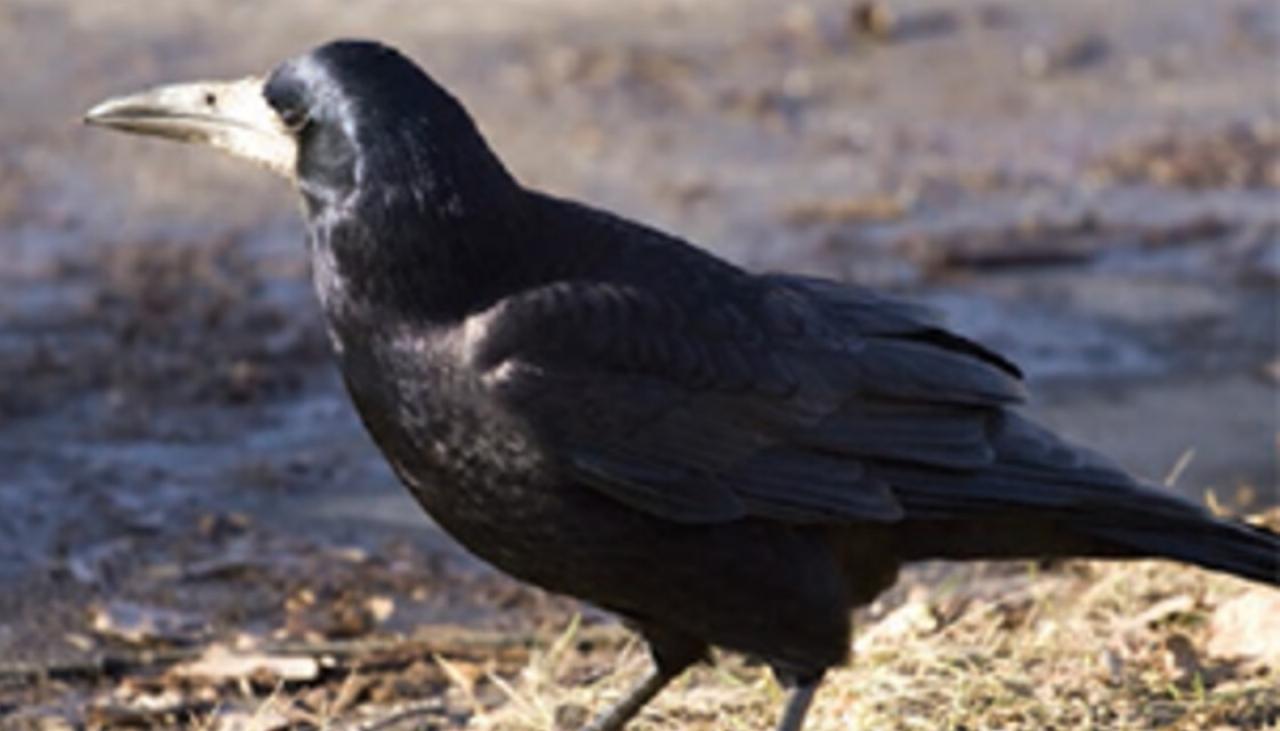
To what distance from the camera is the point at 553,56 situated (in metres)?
10.6

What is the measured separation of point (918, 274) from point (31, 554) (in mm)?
3461

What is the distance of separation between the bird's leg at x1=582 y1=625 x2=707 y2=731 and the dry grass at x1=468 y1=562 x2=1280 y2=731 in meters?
0.19

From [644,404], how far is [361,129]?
2.27 ft

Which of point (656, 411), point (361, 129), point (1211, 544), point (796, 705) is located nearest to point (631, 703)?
point (796, 705)

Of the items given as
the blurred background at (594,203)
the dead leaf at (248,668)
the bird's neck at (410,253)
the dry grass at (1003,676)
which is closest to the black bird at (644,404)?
the bird's neck at (410,253)

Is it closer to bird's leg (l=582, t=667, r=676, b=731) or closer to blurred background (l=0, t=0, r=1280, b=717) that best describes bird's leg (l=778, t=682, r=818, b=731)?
bird's leg (l=582, t=667, r=676, b=731)

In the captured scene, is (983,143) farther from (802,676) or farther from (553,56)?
(802,676)

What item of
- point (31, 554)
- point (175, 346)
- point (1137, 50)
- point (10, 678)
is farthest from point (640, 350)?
point (1137, 50)

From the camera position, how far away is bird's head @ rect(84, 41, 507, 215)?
4.62 meters

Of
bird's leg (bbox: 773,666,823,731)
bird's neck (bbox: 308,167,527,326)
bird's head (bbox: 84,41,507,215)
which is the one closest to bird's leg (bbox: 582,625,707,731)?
bird's leg (bbox: 773,666,823,731)

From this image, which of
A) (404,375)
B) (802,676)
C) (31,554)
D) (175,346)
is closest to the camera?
(404,375)

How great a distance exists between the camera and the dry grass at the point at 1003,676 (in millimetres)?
5316

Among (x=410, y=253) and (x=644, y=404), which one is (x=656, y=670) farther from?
(x=410, y=253)

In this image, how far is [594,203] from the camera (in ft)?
30.5
